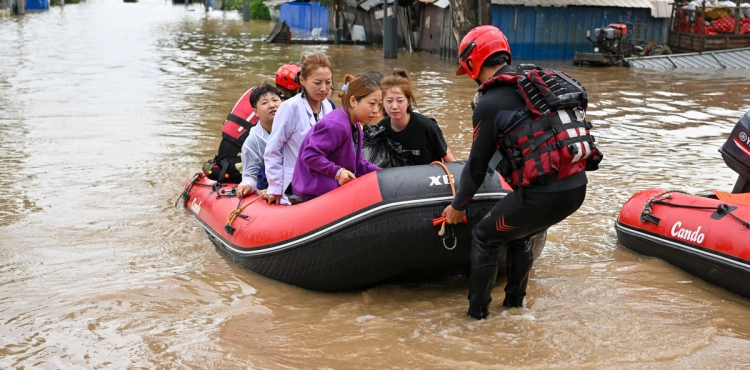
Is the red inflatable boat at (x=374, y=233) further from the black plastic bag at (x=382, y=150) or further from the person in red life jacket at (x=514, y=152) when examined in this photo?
the black plastic bag at (x=382, y=150)

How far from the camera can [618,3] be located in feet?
75.5

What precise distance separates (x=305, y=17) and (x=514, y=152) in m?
37.7

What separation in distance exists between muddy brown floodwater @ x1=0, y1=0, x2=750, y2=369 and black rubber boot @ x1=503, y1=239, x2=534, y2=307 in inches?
5.3

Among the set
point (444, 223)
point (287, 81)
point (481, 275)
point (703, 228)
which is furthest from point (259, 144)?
point (703, 228)

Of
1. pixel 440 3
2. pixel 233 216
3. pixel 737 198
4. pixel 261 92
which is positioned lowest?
pixel 233 216

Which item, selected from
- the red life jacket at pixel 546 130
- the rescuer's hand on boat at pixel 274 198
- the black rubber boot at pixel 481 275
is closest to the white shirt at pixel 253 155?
the rescuer's hand on boat at pixel 274 198

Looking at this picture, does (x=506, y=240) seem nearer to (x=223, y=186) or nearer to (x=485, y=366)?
(x=485, y=366)

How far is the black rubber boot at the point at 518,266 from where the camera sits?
4852mm

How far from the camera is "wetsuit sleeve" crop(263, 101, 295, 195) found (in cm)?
558

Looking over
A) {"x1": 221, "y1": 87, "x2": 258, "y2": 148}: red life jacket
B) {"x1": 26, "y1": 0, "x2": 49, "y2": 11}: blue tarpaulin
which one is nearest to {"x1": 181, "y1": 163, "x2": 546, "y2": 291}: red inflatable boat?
{"x1": 221, "y1": 87, "x2": 258, "y2": 148}: red life jacket

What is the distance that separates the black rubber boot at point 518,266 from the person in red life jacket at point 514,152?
Result: 201 mm

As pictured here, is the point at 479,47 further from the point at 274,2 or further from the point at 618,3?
the point at 274,2

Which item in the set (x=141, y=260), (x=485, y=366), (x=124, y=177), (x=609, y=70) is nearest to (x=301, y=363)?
(x=485, y=366)

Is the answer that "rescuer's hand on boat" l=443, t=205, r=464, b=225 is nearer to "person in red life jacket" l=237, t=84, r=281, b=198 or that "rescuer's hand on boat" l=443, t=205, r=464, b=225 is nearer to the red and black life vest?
"person in red life jacket" l=237, t=84, r=281, b=198
